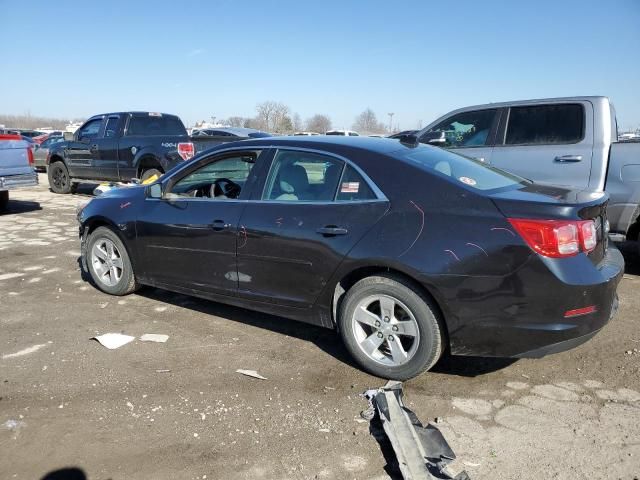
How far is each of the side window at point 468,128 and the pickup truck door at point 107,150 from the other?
779 cm

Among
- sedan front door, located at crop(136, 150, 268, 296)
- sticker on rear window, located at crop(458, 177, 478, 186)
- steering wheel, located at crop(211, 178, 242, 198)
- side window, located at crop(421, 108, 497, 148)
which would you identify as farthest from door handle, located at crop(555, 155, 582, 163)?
steering wheel, located at crop(211, 178, 242, 198)

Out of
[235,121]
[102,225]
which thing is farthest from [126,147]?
[235,121]

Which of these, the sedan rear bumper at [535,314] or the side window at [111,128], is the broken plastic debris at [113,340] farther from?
the side window at [111,128]

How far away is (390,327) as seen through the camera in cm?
346

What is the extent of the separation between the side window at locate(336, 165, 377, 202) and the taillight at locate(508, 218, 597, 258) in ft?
3.16

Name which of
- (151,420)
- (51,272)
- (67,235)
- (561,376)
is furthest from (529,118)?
(67,235)

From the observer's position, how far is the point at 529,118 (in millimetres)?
6316

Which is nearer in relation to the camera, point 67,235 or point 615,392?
point 615,392

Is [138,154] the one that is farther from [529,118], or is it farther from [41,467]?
[41,467]

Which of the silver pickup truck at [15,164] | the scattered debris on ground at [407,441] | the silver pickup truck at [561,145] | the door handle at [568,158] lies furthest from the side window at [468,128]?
the silver pickup truck at [15,164]

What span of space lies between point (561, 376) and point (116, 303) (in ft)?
12.9

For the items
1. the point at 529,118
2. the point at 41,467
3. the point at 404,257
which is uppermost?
the point at 529,118

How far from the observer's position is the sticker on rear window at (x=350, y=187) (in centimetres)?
362

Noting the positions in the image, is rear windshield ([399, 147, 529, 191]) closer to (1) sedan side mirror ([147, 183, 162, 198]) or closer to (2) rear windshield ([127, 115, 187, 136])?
(1) sedan side mirror ([147, 183, 162, 198])
